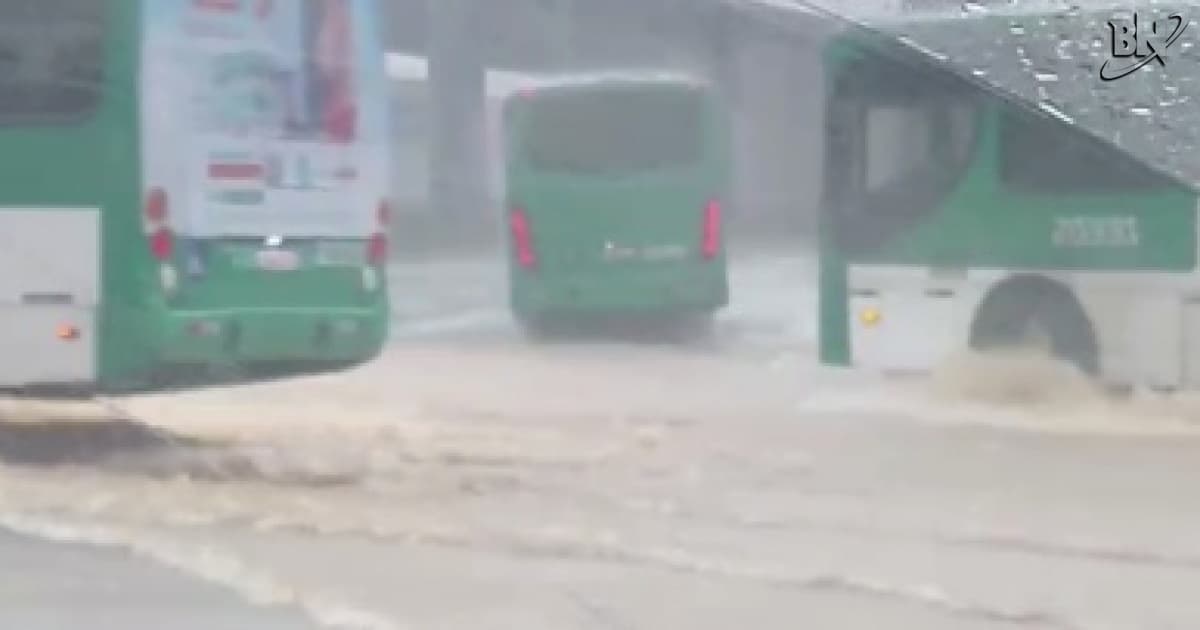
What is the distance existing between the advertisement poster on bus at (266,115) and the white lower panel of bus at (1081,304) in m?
3.78

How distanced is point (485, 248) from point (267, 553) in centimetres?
956

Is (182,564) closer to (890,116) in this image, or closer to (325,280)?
(325,280)

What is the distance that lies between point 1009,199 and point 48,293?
6574 millimetres

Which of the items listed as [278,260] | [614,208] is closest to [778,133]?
[614,208]

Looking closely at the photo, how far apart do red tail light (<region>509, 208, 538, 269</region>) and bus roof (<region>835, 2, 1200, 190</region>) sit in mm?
4949

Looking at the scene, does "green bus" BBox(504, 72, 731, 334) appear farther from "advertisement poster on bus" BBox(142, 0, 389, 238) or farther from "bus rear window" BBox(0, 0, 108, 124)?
"bus rear window" BBox(0, 0, 108, 124)

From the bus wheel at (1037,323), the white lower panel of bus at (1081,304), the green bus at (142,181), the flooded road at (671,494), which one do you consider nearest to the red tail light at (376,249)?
the green bus at (142,181)

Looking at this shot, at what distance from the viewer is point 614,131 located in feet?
54.9

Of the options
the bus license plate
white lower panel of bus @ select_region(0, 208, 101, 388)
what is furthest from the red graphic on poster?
white lower panel of bus @ select_region(0, 208, 101, 388)

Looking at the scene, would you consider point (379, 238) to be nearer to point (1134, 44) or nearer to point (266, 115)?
point (266, 115)

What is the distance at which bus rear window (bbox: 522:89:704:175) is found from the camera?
52.1ft

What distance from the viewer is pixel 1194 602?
8.05m

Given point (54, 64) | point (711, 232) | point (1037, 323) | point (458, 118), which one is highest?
point (54, 64)

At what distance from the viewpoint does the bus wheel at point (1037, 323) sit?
1380cm
